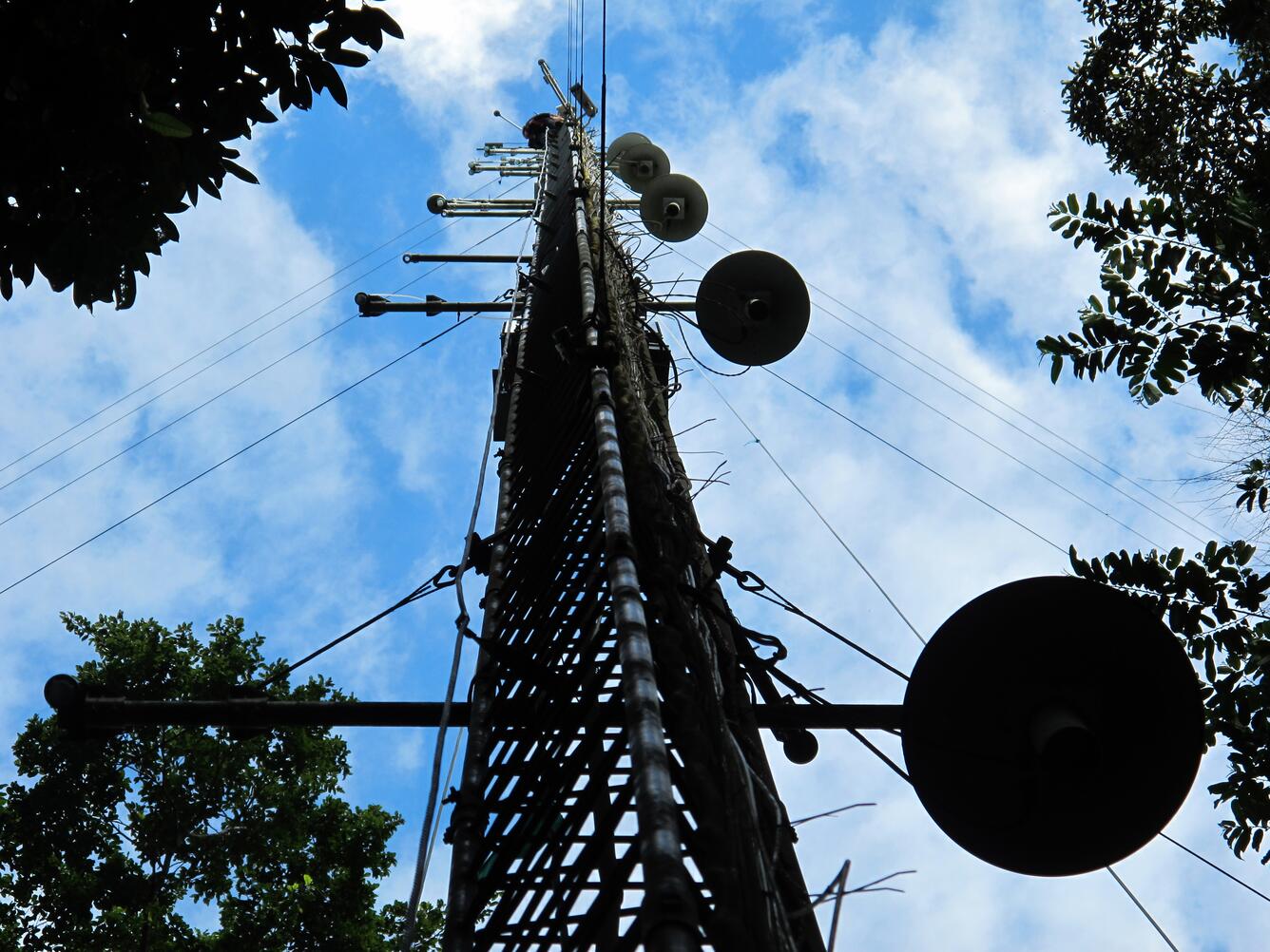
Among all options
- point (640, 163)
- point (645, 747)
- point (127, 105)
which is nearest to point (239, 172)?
point (127, 105)

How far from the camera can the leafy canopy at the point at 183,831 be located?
10133mm

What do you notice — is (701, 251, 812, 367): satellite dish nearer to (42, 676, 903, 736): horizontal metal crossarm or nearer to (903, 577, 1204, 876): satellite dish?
(42, 676, 903, 736): horizontal metal crossarm

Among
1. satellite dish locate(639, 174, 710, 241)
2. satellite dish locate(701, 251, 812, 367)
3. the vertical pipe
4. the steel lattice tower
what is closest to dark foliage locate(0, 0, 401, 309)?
the steel lattice tower

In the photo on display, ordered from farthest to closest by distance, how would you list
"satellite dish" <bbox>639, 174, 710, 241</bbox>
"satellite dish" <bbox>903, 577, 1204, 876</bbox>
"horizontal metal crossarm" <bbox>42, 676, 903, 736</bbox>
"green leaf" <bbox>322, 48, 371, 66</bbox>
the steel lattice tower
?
"satellite dish" <bbox>639, 174, 710, 241</bbox> → "green leaf" <bbox>322, 48, 371, 66</bbox> → "horizontal metal crossarm" <bbox>42, 676, 903, 736</bbox> → "satellite dish" <bbox>903, 577, 1204, 876</bbox> → the steel lattice tower

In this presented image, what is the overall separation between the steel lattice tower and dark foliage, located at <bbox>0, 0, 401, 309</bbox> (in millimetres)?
1615

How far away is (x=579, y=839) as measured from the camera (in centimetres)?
277

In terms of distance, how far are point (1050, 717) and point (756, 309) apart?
3.65 metres

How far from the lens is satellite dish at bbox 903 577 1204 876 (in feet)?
9.29

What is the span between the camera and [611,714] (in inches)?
114

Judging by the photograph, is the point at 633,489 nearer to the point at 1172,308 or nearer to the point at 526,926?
the point at 526,926

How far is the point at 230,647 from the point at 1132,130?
36.4 ft

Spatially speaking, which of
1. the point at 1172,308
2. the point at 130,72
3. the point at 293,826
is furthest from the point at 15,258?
the point at 293,826

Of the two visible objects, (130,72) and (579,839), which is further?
(130,72)

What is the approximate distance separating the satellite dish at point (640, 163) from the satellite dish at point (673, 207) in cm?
204
